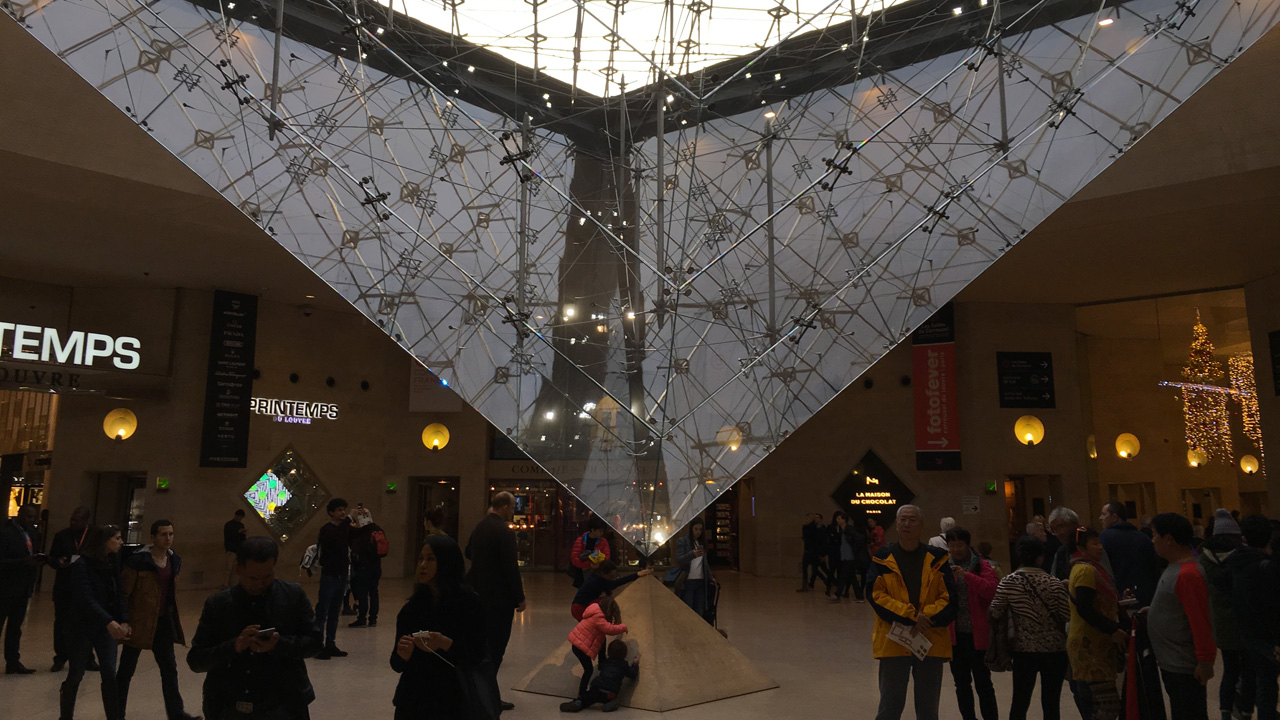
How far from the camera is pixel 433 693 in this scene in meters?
2.64

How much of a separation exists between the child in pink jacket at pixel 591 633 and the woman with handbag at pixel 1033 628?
208 cm

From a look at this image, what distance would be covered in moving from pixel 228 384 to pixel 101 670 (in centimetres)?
1058

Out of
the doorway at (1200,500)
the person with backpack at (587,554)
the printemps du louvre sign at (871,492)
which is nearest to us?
the person with backpack at (587,554)

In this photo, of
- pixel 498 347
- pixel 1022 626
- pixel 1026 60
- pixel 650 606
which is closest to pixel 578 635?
pixel 650 606

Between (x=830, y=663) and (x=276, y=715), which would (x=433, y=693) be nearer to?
(x=276, y=715)

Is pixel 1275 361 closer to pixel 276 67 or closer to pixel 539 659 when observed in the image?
pixel 539 659

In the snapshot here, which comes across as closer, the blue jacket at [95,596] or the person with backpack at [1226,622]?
the person with backpack at [1226,622]

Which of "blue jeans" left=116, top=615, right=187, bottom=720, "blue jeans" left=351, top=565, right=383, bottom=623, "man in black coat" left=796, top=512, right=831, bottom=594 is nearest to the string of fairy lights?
"man in black coat" left=796, top=512, right=831, bottom=594

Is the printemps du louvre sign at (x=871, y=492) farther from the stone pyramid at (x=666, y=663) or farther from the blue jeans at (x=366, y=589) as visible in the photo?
the stone pyramid at (x=666, y=663)

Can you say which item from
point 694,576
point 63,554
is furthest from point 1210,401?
point 63,554

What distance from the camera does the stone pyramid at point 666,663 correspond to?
198 inches

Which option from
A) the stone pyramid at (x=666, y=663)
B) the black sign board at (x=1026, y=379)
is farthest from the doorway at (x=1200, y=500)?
the stone pyramid at (x=666, y=663)

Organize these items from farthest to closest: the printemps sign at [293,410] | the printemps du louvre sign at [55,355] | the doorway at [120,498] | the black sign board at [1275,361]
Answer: the printemps sign at [293,410] < the doorway at [120,498] < the black sign board at [1275,361] < the printemps du louvre sign at [55,355]

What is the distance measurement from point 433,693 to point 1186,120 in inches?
395
